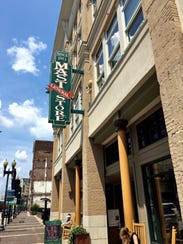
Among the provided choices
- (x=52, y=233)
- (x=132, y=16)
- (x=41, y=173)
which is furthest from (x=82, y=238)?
(x=41, y=173)

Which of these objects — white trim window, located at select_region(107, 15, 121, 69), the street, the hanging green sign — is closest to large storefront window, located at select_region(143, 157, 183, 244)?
white trim window, located at select_region(107, 15, 121, 69)

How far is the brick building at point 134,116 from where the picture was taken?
4457mm

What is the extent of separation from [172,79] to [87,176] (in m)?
6.46

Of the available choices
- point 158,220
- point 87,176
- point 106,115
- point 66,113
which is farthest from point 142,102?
point 66,113

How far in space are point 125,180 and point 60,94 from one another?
636 centimetres

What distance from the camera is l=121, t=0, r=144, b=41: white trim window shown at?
6.91 m

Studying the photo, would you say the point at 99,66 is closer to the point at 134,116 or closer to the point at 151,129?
the point at 134,116

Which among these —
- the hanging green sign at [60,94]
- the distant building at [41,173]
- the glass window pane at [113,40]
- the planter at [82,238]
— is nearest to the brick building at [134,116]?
the glass window pane at [113,40]

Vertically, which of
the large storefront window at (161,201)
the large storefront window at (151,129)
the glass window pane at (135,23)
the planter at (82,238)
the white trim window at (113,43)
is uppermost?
the white trim window at (113,43)

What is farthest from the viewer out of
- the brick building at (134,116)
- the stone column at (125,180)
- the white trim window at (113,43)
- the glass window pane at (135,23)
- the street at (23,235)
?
the street at (23,235)

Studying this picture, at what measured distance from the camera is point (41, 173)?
69688mm

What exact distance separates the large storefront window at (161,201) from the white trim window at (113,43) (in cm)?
425

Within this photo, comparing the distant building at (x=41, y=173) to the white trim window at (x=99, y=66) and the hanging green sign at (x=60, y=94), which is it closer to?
the hanging green sign at (x=60, y=94)

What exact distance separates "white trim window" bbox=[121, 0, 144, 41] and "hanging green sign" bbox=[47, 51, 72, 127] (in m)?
5.01
